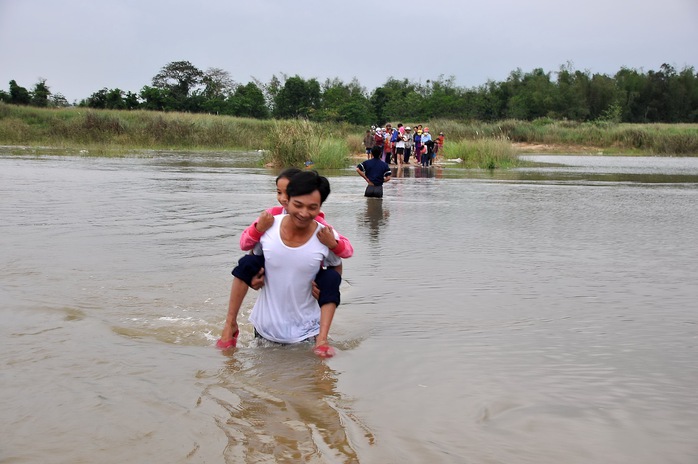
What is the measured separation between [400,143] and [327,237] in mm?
26667

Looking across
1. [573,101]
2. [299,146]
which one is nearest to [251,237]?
[299,146]

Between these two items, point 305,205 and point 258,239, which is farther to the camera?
point 258,239

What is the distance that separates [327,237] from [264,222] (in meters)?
0.39

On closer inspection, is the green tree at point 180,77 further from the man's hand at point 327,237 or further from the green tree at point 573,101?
the man's hand at point 327,237

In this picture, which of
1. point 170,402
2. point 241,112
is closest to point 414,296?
point 170,402

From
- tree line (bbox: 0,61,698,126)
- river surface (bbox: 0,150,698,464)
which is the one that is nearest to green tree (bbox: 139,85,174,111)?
tree line (bbox: 0,61,698,126)

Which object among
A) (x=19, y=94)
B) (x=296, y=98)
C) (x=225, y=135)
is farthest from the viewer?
(x=296, y=98)

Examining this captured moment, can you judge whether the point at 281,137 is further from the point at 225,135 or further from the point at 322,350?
the point at 225,135

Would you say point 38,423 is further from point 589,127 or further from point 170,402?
point 589,127

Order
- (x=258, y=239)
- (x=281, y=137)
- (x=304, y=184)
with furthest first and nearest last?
1. (x=281, y=137)
2. (x=258, y=239)
3. (x=304, y=184)

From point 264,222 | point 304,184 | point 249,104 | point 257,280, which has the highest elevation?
point 249,104

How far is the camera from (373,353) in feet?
17.1

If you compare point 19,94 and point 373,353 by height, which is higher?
point 19,94

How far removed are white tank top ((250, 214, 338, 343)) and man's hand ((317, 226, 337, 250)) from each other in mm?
51
